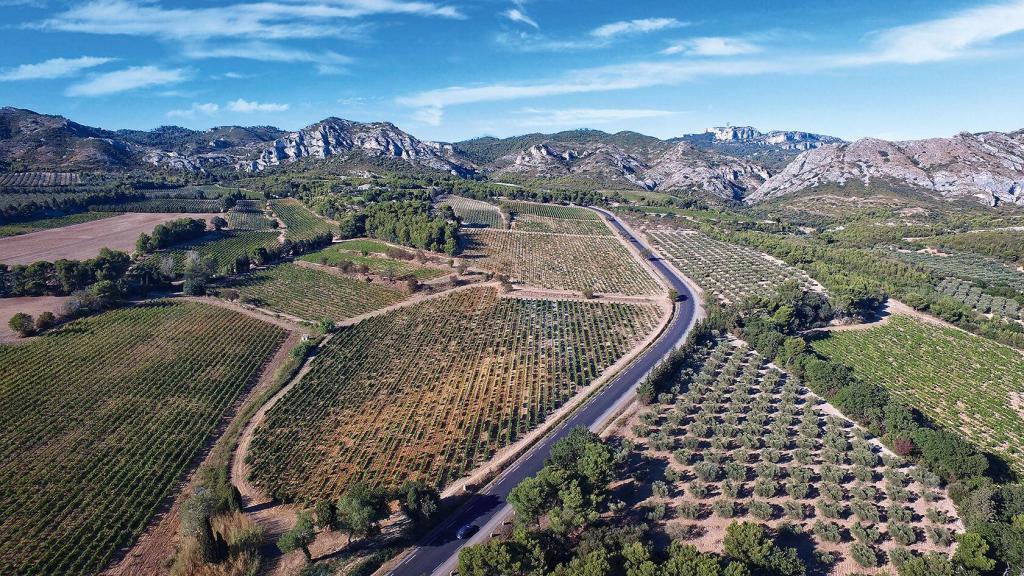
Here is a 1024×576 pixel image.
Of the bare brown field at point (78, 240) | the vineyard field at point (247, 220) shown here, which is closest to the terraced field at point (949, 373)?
the vineyard field at point (247, 220)

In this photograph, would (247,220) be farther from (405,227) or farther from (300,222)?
(405,227)

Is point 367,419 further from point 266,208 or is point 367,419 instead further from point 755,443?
point 266,208

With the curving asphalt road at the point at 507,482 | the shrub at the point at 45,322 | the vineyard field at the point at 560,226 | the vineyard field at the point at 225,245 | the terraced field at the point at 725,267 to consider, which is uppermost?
the vineyard field at the point at 560,226

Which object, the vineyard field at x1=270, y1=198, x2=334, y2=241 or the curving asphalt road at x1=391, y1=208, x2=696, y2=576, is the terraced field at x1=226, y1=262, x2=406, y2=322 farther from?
the curving asphalt road at x1=391, y1=208, x2=696, y2=576

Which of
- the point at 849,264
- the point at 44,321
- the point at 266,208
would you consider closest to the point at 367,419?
the point at 44,321

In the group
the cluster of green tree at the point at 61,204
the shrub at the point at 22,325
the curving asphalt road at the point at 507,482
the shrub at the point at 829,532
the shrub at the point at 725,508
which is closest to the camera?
the curving asphalt road at the point at 507,482

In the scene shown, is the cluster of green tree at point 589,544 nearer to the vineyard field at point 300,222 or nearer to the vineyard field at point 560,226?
the vineyard field at point 300,222

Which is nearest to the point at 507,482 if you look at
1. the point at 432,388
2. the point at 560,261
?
the point at 432,388
